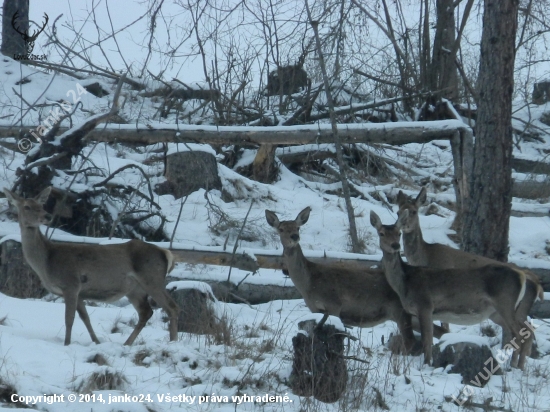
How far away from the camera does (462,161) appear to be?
39.2 feet

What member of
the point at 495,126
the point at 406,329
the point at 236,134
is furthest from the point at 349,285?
the point at 236,134

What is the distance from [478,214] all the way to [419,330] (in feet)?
5.60

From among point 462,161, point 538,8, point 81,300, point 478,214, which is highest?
point 538,8

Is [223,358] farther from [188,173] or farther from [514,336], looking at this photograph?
[188,173]

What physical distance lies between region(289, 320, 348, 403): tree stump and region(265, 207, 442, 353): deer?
2495 millimetres

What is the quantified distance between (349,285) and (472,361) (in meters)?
2.23

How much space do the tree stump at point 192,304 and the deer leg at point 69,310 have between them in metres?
1.20

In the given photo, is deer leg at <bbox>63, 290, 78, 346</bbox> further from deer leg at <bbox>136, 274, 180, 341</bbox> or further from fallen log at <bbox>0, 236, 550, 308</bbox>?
fallen log at <bbox>0, 236, 550, 308</bbox>

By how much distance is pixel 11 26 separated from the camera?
20031mm

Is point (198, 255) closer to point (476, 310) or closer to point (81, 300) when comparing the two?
point (81, 300)

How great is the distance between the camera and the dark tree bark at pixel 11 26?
1930 cm

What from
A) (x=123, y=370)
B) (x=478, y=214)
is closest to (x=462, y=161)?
(x=478, y=214)

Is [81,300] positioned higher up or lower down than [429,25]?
lower down

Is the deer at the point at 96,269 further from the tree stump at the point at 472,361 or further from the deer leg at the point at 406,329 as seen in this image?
the tree stump at the point at 472,361
